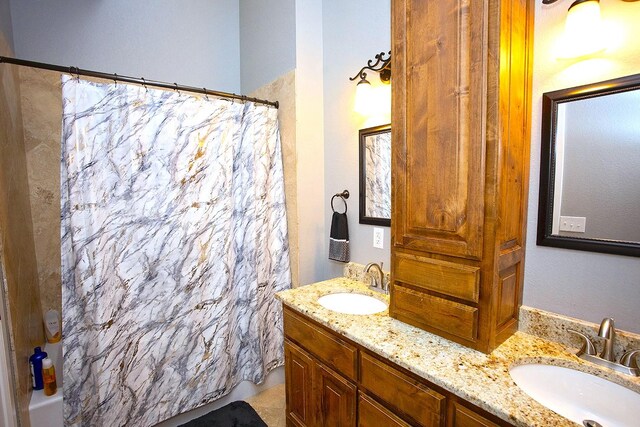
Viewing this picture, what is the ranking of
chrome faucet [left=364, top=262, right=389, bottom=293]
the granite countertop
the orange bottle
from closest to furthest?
the granite countertop < the orange bottle < chrome faucet [left=364, top=262, right=389, bottom=293]

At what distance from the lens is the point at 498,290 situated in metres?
1.11

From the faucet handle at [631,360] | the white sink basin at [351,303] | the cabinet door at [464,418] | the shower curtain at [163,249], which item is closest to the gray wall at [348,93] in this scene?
the white sink basin at [351,303]

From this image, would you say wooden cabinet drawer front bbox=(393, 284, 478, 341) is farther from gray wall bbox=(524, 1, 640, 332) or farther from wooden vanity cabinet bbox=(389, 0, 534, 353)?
gray wall bbox=(524, 1, 640, 332)

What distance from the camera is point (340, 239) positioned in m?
2.01

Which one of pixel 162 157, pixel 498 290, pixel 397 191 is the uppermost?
pixel 162 157

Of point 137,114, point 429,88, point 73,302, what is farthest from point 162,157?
point 429,88

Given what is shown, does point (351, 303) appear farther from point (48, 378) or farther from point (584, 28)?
point (48, 378)

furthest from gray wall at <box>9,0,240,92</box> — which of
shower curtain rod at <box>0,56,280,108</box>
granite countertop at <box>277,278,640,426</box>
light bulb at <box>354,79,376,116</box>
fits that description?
granite countertop at <box>277,278,640,426</box>

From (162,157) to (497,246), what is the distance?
5.84 feet

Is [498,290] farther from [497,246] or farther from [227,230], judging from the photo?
[227,230]

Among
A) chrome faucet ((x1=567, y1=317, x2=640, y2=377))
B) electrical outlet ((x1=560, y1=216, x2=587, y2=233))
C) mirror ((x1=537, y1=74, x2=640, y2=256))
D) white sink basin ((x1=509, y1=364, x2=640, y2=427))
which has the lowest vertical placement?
white sink basin ((x1=509, y1=364, x2=640, y2=427))

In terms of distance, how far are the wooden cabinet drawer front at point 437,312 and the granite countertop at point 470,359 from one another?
5cm

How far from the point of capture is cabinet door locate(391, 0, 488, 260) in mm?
1069

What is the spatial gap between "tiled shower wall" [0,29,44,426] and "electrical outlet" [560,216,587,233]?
2.35 meters
